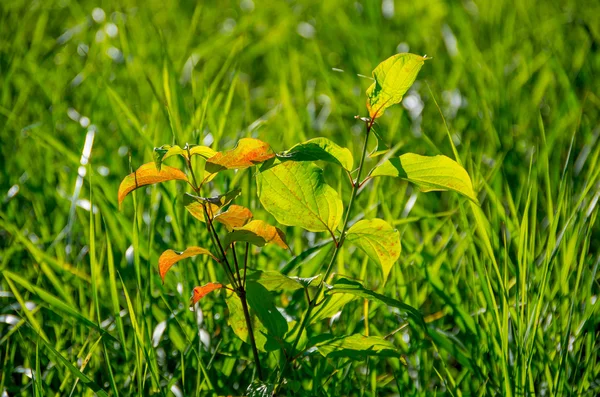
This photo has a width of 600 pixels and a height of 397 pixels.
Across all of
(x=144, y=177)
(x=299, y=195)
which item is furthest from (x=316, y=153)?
(x=144, y=177)

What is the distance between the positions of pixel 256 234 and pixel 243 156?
0.27 ft

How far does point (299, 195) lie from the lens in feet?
2.41

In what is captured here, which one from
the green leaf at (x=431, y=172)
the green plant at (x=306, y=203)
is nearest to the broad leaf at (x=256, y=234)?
the green plant at (x=306, y=203)

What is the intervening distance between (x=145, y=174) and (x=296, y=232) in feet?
1.76

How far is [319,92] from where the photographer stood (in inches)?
79.2

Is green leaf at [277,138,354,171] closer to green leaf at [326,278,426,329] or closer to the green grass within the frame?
green leaf at [326,278,426,329]

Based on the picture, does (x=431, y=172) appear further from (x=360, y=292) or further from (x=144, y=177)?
(x=144, y=177)

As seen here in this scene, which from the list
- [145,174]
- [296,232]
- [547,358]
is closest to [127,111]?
[296,232]

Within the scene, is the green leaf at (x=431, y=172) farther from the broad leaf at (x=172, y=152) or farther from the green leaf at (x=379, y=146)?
the broad leaf at (x=172, y=152)

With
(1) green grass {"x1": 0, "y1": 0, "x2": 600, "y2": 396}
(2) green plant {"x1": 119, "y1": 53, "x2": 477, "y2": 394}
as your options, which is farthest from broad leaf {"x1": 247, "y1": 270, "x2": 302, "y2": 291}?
(1) green grass {"x1": 0, "y1": 0, "x2": 600, "y2": 396}

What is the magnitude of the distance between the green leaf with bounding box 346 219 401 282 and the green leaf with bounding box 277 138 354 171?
0.07 meters

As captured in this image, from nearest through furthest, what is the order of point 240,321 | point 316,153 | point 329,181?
point 316,153 → point 240,321 → point 329,181

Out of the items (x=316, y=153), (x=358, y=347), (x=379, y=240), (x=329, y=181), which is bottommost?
(x=329, y=181)

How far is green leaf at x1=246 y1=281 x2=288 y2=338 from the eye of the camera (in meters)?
0.77
